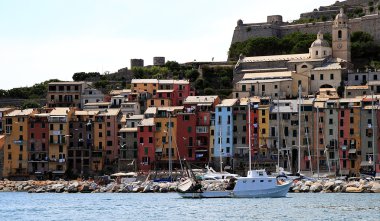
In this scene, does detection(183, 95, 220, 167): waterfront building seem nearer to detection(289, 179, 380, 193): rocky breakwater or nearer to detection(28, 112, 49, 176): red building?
detection(28, 112, 49, 176): red building

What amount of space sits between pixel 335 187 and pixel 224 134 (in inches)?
648

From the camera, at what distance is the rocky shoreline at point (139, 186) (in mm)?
77562

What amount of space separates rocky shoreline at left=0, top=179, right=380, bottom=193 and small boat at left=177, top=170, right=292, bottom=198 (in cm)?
199

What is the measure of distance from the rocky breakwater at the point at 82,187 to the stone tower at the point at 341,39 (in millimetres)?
30391

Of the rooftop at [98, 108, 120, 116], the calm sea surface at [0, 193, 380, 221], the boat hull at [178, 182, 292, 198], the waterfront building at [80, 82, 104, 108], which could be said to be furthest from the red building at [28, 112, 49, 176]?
the boat hull at [178, 182, 292, 198]

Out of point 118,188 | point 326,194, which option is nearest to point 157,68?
point 118,188

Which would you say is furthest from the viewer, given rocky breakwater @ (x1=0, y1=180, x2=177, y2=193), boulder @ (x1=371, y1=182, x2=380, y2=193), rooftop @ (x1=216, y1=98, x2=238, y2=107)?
rooftop @ (x1=216, y1=98, x2=238, y2=107)

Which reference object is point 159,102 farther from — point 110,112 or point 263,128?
point 263,128

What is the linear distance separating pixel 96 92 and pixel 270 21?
27.3m

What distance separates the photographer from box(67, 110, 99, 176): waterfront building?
94.8m

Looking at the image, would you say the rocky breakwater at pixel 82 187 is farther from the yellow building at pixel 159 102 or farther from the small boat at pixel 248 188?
the yellow building at pixel 159 102

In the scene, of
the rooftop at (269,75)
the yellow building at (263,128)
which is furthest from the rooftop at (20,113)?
the rooftop at (269,75)

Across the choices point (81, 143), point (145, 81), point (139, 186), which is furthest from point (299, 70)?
point (139, 186)

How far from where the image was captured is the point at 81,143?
95750 millimetres
